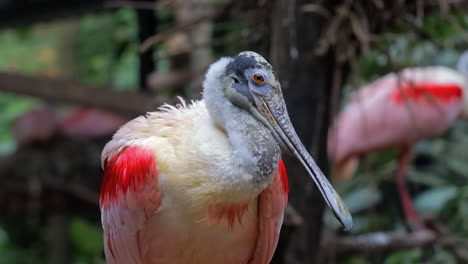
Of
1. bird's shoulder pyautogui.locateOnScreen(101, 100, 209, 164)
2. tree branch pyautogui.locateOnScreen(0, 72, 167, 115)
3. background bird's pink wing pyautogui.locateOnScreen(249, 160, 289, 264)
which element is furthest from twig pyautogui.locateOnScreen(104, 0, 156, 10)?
background bird's pink wing pyautogui.locateOnScreen(249, 160, 289, 264)

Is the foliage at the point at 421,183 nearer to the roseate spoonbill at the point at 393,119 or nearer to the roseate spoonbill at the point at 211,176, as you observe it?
the roseate spoonbill at the point at 393,119

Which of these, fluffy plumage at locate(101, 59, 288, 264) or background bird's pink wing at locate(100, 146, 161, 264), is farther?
background bird's pink wing at locate(100, 146, 161, 264)

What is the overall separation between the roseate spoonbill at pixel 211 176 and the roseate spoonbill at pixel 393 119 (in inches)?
133

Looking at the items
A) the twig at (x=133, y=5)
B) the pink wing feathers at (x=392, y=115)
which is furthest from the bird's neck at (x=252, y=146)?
the pink wing feathers at (x=392, y=115)

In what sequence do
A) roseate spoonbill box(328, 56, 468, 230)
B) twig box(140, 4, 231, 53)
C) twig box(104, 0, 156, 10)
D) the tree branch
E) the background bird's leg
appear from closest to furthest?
twig box(140, 4, 231, 53)
twig box(104, 0, 156, 10)
the tree branch
the background bird's leg
roseate spoonbill box(328, 56, 468, 230)

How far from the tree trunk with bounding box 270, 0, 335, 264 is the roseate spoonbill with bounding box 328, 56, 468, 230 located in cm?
225

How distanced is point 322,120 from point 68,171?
2968 mm

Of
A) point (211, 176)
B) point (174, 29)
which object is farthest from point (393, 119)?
point (211, 176)

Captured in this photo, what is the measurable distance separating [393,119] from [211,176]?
12.8ft

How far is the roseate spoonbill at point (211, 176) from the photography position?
2275 mm

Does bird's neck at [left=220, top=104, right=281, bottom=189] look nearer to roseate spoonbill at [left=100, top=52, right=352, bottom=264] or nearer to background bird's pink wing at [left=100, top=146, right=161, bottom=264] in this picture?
roseate spoonbill at [left=100, top=52, right=352, bottom=264]

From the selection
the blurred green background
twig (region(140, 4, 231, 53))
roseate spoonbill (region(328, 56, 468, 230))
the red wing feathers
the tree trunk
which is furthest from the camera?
roseate spoonbill (region(328, 56, 468, 230))

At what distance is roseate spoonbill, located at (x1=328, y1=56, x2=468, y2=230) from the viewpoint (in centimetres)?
587

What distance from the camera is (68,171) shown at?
600 cm
